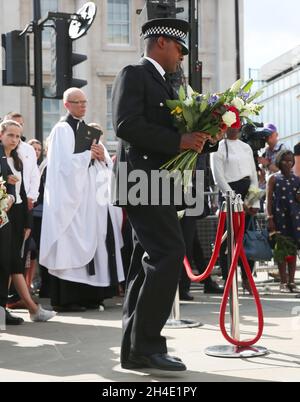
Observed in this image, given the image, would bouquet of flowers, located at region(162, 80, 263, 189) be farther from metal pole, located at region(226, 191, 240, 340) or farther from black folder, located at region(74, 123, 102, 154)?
black folder, located at region(74, 123, 102, 154)

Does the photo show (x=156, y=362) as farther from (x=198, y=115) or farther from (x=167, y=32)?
(x=167, y=32)

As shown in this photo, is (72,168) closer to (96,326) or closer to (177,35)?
(96,326)

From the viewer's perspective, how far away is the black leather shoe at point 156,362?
4.34 meters

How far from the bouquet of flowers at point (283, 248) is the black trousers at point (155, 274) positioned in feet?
16.2

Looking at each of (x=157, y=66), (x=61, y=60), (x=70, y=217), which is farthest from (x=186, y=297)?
(x=157, y=66)

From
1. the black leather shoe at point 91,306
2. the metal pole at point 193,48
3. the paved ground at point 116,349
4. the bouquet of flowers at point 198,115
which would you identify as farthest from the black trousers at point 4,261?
the metal pole at point 193,48

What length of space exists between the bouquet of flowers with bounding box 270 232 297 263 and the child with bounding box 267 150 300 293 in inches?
2.0

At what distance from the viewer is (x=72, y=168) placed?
7.82 meters

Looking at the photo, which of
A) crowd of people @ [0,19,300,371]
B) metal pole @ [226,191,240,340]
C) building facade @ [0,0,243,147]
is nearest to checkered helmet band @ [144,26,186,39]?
crowd of people @ [0,19,300,371]

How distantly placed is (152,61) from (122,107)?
1.34 feet

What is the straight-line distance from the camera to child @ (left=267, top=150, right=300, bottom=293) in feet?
30.3

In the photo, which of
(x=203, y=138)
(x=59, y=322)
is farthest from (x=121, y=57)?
(x=203, y=138)

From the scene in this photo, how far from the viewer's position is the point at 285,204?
927cm

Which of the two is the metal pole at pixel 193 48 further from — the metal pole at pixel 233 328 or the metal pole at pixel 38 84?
the metal pole at pixel 233 328
